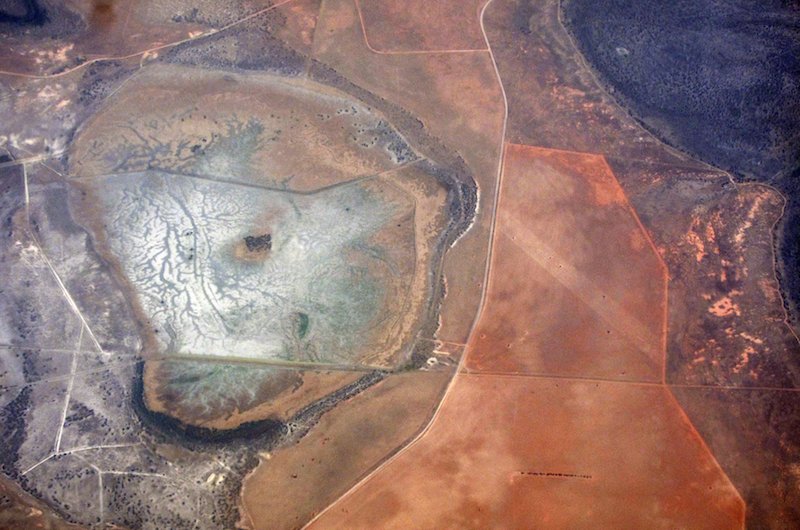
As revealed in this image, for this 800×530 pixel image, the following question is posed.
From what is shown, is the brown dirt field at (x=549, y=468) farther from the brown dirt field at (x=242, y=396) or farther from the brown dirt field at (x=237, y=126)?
the brown dirt field at (x=237, y=126)

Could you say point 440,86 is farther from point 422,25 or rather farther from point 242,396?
point 242,396

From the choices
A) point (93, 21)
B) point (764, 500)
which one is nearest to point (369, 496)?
point (764, 500)

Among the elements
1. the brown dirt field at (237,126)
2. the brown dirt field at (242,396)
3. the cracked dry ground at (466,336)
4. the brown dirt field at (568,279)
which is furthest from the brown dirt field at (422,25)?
the brown dirt field at (242,396)

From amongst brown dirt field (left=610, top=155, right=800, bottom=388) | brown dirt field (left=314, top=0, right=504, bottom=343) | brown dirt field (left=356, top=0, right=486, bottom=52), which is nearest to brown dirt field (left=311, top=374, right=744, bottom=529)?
brown dirt field (left=610, top=155, right=800, bottom=388)

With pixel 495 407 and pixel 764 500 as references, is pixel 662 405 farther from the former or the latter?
pixel 495 407

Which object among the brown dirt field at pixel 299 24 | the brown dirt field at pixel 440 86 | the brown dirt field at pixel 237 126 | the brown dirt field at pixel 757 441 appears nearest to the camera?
the brown dirt field at pixel 757 441

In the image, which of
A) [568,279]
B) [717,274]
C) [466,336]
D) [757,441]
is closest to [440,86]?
[568,279]
